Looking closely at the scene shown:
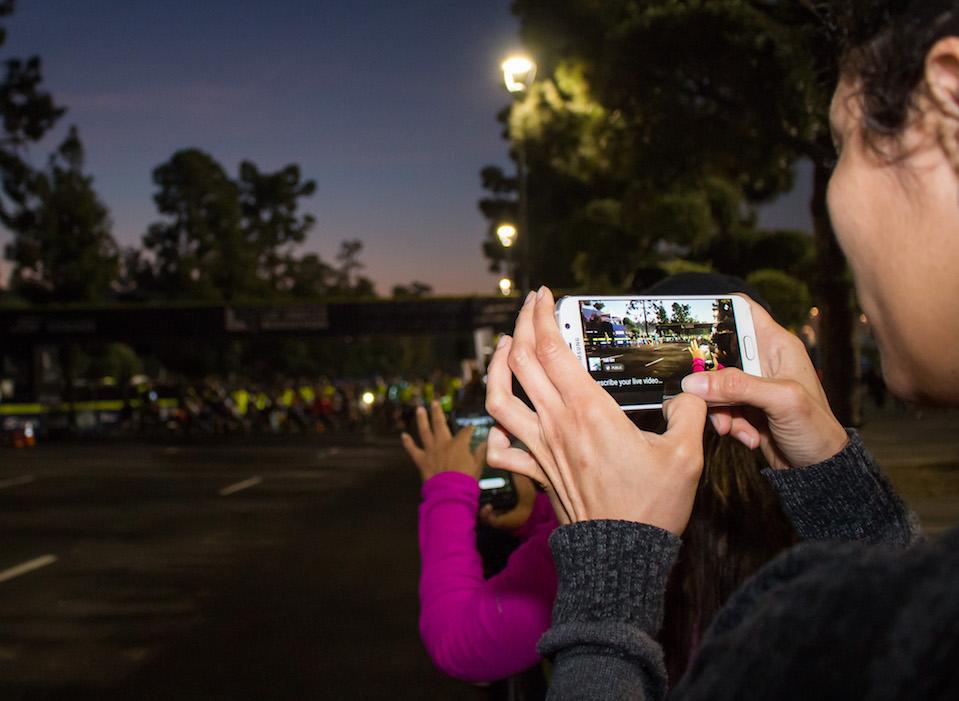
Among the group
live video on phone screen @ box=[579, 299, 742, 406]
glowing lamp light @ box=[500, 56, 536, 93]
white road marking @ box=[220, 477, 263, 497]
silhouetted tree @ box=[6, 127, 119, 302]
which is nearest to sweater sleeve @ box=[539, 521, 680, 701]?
live video on phone screen @ box=[579, 299, 742, 406]

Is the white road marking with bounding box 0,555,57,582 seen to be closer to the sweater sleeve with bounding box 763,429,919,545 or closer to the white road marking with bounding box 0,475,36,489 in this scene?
the white road marking with bounding box 0,475,36,489

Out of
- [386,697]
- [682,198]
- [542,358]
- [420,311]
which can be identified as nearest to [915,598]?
[542,358]

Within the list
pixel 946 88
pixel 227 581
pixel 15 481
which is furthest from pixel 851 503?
pixel 15 481

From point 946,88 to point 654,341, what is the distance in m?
0.84

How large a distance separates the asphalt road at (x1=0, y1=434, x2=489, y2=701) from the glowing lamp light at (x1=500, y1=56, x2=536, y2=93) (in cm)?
656

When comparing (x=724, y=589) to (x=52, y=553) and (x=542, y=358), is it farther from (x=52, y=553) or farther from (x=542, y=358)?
(x=52, y=553)

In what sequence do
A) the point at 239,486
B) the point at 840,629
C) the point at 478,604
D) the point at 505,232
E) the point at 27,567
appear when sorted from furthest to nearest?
the point at 505,232 < the point at 239,486 < the point at 27,567 < the point at 478,604 < the point at 840,629

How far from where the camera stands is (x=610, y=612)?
1152mm

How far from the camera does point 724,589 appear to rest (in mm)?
1775

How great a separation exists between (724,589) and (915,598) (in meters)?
1.21

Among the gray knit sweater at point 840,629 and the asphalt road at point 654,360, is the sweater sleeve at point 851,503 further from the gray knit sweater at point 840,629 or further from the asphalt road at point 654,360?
the gray knit sweater at point 840,629

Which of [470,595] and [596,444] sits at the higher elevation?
[596,444]

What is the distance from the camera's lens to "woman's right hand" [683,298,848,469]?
1.34 metres

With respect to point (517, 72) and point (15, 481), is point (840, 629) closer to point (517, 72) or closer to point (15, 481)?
point (517, 72)
